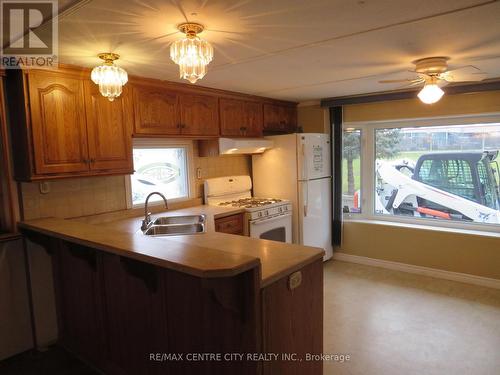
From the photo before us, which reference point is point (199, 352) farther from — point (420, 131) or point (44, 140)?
point (420, 131)

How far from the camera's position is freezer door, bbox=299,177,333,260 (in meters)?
4.30

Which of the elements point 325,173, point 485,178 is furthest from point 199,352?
point 485,178

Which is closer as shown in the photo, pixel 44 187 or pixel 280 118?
pixel 44 187

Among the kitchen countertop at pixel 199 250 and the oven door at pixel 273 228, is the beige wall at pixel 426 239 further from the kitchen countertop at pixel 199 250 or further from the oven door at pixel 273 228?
the kitchen countertop at pixel 199 250

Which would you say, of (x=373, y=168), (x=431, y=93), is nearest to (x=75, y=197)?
(x=431, y=93)

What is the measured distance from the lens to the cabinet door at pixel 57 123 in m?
2.46

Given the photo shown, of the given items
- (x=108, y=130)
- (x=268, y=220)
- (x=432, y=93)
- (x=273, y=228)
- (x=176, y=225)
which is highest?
(x=432, y=93)

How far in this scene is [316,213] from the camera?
176 inches

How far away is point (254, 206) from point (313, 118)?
5.80ft

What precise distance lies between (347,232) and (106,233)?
3484mm

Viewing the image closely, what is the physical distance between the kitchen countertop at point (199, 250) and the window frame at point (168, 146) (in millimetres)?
667

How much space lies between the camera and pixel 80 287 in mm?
2590

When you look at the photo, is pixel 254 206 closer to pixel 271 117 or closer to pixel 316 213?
pixel 316 213
